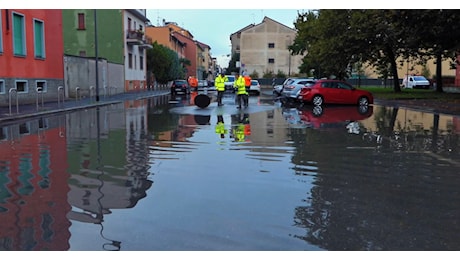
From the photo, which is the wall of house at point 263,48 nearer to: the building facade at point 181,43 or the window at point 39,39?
the building facade at point 181,43

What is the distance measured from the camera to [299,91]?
26188mm

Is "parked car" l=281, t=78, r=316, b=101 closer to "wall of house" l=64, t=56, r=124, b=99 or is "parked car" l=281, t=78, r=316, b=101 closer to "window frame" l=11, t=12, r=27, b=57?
"wall of house" l=64, t=56, r=124, b=99

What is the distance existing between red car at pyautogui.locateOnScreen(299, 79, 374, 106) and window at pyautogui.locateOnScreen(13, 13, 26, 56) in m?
14.8

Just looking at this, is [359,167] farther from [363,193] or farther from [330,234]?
[330,234]

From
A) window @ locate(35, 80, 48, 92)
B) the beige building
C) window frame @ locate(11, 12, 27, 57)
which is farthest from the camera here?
the beige building

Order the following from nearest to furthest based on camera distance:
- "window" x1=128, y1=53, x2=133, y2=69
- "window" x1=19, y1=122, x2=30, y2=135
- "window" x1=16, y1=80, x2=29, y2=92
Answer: "window" x1=19, y1=122, x2=30, y2=135 < "window" x1=16, y1=80, x2=29, y2=92 < "window" x1=128, y1=53, x2=133, y2=69

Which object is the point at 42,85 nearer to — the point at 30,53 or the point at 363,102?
the point at 30,53

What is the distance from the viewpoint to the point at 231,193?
607 centimetres

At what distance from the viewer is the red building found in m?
23.2

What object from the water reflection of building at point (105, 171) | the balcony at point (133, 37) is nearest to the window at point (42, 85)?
the water reflection of building at point (105, 171)

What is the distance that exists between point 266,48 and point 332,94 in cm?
6670

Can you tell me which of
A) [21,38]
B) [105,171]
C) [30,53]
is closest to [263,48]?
[30,53]

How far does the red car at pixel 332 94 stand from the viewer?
25000mm

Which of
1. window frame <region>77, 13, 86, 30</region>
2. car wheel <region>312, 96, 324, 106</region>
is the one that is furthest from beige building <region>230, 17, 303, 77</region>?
car wheel <region>312, 96, 324, 106</region>
